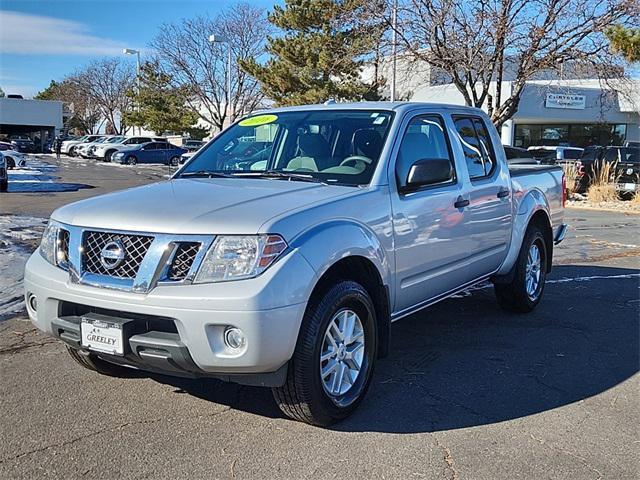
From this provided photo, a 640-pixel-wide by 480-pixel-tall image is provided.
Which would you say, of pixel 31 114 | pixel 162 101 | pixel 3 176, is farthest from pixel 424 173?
pixel 31 114

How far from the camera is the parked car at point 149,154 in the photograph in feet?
134

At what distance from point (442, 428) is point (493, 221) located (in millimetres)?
2323

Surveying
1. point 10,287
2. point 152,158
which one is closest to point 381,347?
point 10,287

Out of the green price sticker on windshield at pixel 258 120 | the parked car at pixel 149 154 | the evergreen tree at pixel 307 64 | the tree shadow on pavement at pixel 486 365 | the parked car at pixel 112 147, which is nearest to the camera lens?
the tree shadow on pavement at pixel 486 365

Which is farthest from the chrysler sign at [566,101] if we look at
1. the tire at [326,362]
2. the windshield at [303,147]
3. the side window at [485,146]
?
the tire at [326,362]

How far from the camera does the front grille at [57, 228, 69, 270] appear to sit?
12.2ft

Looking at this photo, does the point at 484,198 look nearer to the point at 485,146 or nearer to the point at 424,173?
the point at 485,146

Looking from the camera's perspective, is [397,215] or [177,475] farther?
[397,215]

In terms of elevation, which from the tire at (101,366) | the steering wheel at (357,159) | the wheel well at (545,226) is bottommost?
the tire at (101,366)

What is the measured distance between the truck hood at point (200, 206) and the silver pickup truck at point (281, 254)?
0.04 feet

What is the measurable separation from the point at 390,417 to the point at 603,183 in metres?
17.3

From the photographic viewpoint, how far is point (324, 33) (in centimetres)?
3092

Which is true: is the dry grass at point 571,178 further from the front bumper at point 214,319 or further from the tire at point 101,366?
the front bumper at point 214,319

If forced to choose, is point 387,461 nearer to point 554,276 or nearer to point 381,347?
point 381,347
